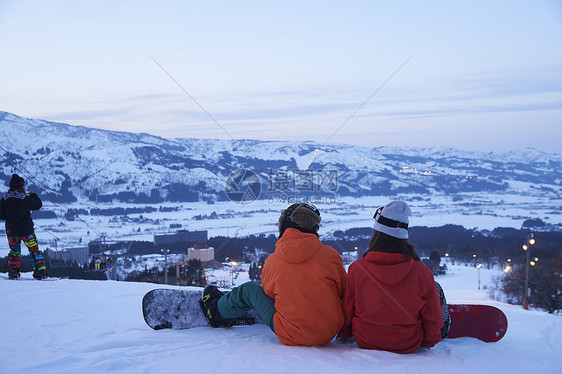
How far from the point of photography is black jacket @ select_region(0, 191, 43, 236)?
5.31 m

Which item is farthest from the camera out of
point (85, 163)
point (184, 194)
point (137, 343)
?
point (85, 163)

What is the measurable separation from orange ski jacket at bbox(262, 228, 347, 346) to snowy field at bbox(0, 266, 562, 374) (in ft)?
0.43

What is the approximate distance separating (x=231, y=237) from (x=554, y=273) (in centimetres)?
3472

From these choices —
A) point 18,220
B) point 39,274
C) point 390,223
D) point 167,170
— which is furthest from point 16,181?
point 167,170

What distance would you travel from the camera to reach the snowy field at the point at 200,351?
230 cm

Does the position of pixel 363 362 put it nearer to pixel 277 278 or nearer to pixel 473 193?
pixel 277 278

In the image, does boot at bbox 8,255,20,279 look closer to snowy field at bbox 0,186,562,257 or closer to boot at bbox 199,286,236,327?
boot at bbox 199,286,236,327

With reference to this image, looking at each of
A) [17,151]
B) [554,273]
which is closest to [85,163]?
[17,151]

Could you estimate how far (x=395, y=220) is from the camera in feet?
8.21

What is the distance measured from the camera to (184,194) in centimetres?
8750

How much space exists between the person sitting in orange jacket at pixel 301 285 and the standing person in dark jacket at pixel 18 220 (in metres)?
4.24

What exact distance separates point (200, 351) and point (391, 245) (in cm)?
145

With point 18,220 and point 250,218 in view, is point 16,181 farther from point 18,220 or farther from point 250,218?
point 250,218

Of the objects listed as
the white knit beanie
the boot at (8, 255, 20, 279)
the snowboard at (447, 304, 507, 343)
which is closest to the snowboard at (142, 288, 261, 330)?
the white knit beanie
